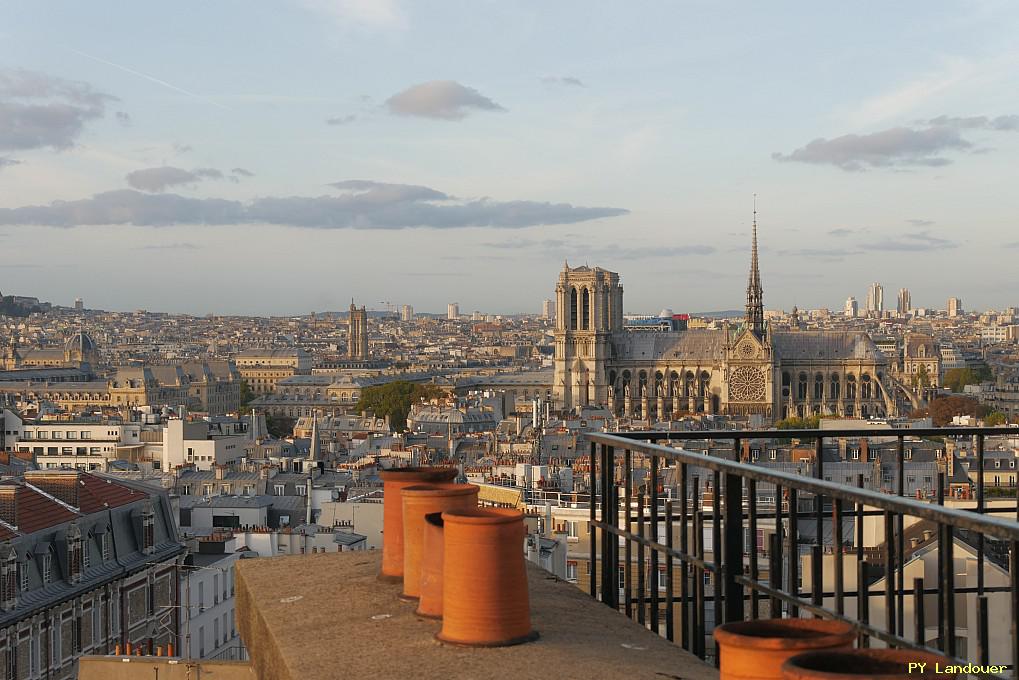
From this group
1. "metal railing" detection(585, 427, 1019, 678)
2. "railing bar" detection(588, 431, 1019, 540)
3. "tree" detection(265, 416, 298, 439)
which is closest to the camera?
"railing bar" detection(588, 431, 1019, 540)

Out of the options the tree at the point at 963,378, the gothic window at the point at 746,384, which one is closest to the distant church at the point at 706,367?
the gothic window at the point at 746,384

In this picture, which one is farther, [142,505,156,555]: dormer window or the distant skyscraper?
the distant skyscraper

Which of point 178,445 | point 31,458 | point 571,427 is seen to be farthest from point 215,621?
point 571,427

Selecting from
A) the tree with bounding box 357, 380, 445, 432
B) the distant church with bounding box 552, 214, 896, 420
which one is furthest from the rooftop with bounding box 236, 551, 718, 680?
the distant church with bounding box 552, 214, 896, 420

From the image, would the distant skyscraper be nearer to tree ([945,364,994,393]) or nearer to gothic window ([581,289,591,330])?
tree ([945,364,994,393])

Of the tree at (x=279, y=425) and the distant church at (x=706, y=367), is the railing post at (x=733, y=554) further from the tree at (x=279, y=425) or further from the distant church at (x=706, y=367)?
the distant church at (x=706, y=367)

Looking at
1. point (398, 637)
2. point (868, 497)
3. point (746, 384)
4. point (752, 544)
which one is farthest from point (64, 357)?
point (868, 497)

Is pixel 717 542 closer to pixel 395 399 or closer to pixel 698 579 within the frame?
pixel 698 579
